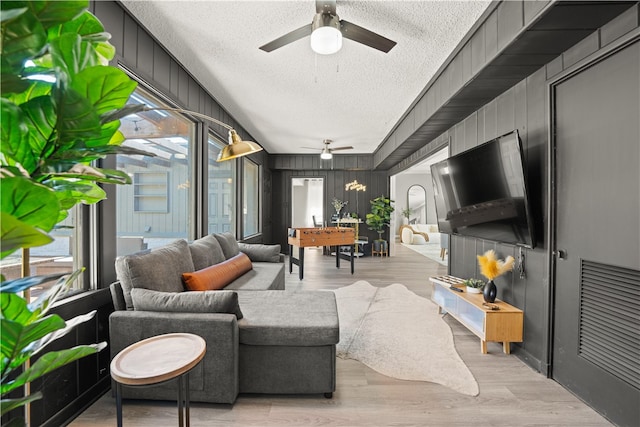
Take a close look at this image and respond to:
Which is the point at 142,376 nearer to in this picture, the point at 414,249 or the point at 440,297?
the point at 440,297

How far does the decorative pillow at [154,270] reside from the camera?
1.96 metres

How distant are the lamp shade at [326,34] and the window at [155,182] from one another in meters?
1.62

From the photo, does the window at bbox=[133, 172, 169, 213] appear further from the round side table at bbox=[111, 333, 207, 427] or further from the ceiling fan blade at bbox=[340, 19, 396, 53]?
the ceiling fan blade at bbox=[340, 19, 396, 53]

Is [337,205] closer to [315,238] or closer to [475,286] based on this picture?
[315,238]

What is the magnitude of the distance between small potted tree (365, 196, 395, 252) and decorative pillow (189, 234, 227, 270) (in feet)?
16.0

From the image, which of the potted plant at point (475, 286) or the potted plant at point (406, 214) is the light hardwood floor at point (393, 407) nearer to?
the potted plant at point (475, 286)

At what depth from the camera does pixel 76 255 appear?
6.35 ft

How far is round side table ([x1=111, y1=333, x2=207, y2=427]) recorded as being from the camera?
3.87ft

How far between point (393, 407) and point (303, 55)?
2904 millimetres

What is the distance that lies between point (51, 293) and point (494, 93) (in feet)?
10.8

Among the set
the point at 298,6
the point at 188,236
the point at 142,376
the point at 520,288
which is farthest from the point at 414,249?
the point at 142,376

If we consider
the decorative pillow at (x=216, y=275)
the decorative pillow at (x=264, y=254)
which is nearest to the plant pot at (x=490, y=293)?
the decorative pillow at (x=216, y=275)

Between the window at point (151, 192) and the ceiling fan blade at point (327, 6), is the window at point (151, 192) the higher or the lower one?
the lower one

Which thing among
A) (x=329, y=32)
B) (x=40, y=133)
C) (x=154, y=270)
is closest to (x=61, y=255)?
(x=154, y=270)
